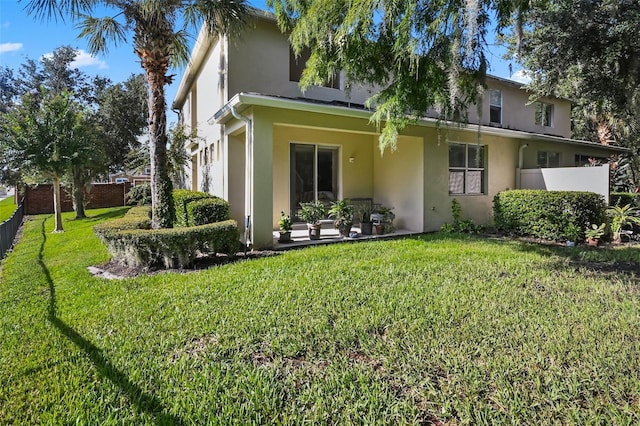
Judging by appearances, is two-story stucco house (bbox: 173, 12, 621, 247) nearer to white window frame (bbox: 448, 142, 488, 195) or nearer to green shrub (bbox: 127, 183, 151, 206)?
white window frame (bbox: 448, 142, 488, 195)

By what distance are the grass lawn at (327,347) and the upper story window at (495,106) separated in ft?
34.9

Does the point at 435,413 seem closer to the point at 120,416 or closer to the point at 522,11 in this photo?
the point at 120,416

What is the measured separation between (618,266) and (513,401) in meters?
5.69

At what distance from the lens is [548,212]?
9.43 m

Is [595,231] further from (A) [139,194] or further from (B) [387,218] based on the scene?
(A) [139,194]

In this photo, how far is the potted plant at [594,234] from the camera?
28.5 ft

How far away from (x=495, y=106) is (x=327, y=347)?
15055mm

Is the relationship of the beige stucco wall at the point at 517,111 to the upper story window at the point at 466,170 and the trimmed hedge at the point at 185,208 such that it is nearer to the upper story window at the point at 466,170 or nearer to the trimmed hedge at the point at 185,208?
the upper story window at the point at 466,170

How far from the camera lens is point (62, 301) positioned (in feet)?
16.0

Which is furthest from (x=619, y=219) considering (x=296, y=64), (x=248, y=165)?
(x=296, y=64)

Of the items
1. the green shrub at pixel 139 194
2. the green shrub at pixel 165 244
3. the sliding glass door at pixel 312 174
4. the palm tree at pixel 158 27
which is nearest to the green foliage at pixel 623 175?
the sliding glass door at pixel 312 174

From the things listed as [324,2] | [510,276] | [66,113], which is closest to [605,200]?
[510,276]

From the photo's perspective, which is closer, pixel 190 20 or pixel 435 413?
pixel 435 413

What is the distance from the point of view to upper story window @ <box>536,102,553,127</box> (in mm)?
16656
